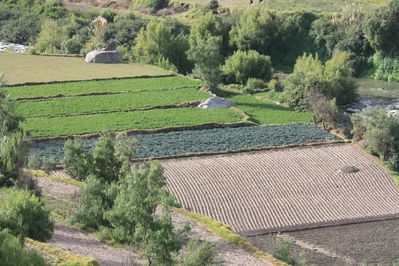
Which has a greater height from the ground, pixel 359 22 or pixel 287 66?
pixel 359 22

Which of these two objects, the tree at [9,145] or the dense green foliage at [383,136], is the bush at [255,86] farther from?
the tree at [9,145]

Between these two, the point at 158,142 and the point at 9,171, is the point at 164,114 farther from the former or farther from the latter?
the point at 9,171

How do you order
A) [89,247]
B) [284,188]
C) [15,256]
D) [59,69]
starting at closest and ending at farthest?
[15,256] < [89,247] < [284,188] < [59,69]

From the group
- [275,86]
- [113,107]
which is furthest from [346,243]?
[275,86]

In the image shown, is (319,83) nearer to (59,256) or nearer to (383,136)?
(383,136)

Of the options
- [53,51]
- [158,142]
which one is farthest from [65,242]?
[53,51]

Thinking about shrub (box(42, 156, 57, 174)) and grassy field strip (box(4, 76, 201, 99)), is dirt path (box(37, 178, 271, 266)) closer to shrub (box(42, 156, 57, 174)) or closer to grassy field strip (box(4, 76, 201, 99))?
shrub (box(42, 156, 57, 174))

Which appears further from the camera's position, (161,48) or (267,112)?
(161,48)
